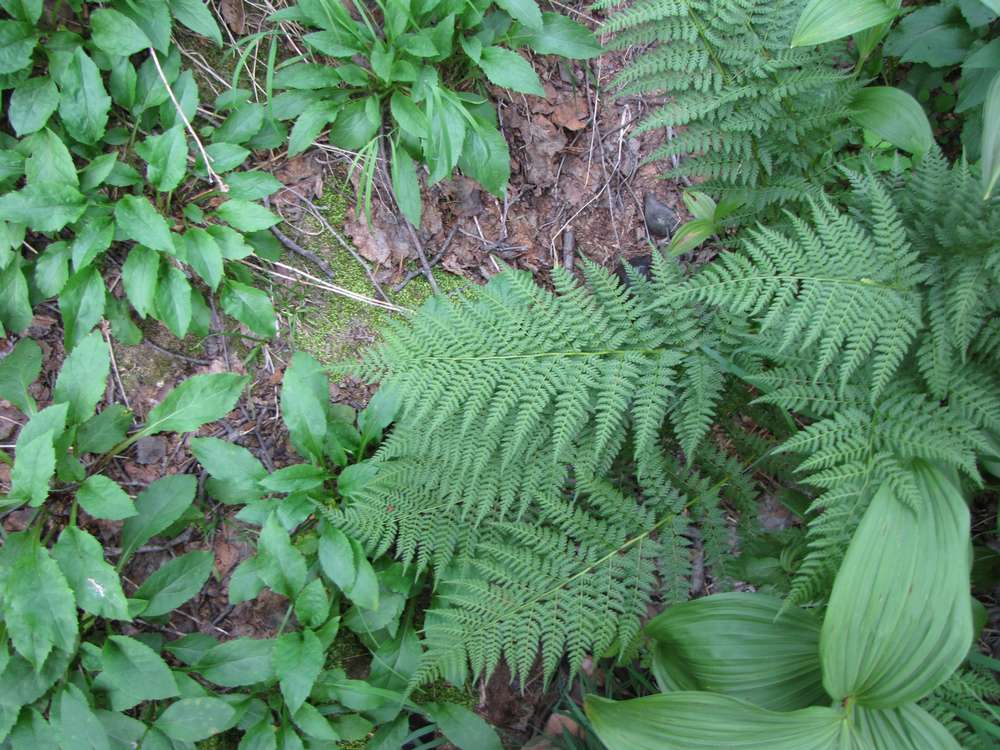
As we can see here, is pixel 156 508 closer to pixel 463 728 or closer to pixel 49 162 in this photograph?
pixel 49 162

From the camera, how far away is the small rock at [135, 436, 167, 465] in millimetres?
2764

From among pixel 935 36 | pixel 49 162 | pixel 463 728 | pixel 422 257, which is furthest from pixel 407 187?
pixel 935 36

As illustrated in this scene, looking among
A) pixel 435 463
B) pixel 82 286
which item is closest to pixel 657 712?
pixel 435 463

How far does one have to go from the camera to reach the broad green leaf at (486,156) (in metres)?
2.79

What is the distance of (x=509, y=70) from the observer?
2736 millimetres

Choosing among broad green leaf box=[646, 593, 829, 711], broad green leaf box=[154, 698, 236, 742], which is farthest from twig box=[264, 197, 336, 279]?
broad green leaf box=[646, 593, 829, 711]

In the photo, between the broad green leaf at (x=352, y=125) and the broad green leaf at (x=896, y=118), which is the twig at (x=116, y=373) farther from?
the broad green leaf at (x=896, y=118)

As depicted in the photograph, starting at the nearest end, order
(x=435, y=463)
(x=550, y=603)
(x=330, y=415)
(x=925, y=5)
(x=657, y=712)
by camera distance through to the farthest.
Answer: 1. (x=657, y=712)
2. (x=550, y=603)
3. (x=435, y=463)
4. (x=330, y=415)
5. (x=925, y=5)

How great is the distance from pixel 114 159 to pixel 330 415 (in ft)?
3.92

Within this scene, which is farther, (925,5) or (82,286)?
(925,5)

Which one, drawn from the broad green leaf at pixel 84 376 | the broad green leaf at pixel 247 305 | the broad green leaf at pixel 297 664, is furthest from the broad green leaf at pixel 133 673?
the broad green leaf at pixel 247 305

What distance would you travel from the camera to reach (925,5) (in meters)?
3.03

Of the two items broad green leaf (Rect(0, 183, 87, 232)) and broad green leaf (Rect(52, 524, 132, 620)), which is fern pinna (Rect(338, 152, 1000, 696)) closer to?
broad green leaf (Rect(52, 524, 132, 620))

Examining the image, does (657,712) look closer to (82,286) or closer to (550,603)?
(550,603)
